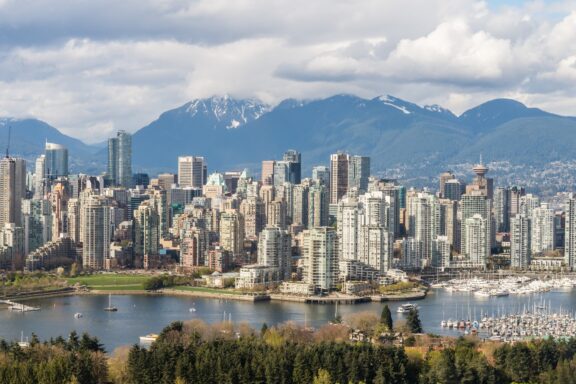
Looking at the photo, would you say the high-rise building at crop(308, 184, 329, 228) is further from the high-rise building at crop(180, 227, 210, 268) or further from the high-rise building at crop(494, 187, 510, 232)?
the high-rise building at crop(180, 227, 210, 268)

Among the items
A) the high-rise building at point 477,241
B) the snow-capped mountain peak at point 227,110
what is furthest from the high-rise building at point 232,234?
the snow-capped mountain peak at point 227,110

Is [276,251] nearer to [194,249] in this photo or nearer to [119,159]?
[194,249]

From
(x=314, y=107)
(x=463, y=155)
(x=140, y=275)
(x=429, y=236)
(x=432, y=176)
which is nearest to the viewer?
(x=140, y=275)

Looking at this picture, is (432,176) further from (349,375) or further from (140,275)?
(349,375)

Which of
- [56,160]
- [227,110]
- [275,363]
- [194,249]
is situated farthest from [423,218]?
[227,110]

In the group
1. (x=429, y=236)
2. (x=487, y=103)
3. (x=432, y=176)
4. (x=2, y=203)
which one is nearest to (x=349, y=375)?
(x=429, y=236)

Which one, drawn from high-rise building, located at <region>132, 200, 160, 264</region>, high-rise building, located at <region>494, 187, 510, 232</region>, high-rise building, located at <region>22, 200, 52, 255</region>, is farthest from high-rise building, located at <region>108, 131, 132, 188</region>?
high-rise building, located at <region>132, 200, 160, 264</region>
